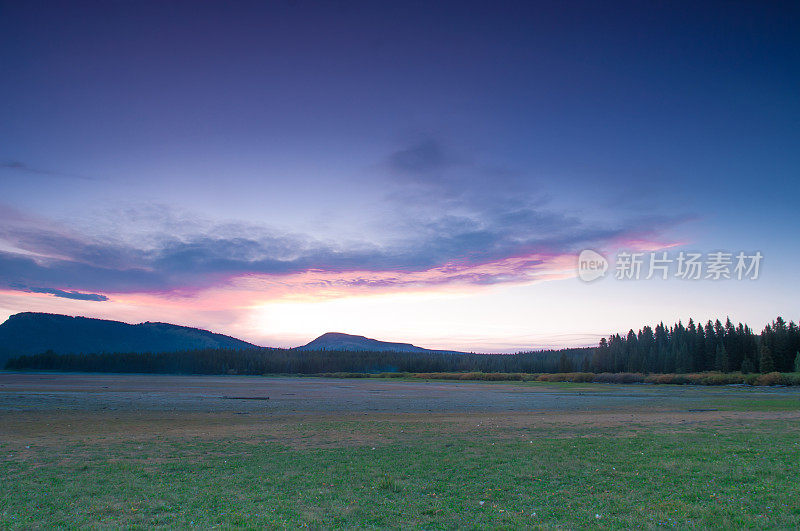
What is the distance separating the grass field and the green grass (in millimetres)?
64

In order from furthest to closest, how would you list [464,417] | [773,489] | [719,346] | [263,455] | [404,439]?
[719,346], [464,417], [404,439], [263,455], [773,489]

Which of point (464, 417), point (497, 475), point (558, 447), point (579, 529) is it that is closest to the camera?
point (579, 529)

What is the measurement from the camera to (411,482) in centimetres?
1472

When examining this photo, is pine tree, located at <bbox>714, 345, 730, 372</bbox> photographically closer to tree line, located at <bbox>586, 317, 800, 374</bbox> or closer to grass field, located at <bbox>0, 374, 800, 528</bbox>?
tree line, located at <bbox>586, 317, 800, 374</bbox>

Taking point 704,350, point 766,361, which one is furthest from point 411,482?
point 704,350

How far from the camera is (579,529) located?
1024 cm

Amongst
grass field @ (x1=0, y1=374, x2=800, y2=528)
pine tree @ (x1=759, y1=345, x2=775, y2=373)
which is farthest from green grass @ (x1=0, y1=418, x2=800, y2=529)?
pine tree @ (x1=759, y1=345, x2=775, y2=373)

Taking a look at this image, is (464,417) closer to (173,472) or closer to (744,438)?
(744,438)

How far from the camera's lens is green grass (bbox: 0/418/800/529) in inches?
438

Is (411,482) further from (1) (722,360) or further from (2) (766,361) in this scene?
(1) (722,360)

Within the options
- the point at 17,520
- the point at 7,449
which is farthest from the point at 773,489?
the point at 7,449

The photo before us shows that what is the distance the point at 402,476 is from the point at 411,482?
0.84 meters

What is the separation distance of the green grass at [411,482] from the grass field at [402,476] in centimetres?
6

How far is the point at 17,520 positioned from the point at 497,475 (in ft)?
42.5
